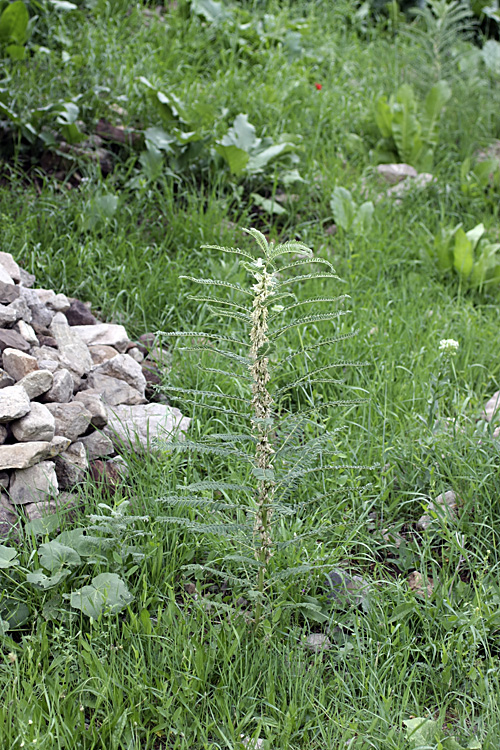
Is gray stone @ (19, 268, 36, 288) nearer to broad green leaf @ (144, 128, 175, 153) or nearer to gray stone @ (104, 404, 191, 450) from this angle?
gray stone @ (104, 404, 191, 450)

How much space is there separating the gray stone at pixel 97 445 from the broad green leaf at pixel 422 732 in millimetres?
1393

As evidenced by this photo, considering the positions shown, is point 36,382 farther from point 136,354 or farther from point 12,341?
point 136,354

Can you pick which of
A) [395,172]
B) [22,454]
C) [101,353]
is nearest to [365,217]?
[395,172]

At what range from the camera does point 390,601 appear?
2.18 metres

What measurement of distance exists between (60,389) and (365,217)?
7.66ft

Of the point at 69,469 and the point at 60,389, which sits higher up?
the point at 60,389

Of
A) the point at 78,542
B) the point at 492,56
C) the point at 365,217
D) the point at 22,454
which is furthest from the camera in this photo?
the point at 492,56

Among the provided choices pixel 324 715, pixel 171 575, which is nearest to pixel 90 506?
pixel 171 575

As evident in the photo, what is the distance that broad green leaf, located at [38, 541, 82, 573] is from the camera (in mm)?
2078

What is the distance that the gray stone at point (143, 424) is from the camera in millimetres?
2645

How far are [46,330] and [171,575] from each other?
128 cm

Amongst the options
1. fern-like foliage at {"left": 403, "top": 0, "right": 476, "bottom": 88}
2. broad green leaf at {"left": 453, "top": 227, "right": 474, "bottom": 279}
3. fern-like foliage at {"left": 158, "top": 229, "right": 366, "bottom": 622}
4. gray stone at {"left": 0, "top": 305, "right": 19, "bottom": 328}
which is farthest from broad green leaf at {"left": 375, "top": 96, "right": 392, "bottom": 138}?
gray stone at {"left": 0, "top": 305, "right": 19, "bottom": 328}

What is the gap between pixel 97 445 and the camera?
2619 mm

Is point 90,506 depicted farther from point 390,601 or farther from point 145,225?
point 145,225
